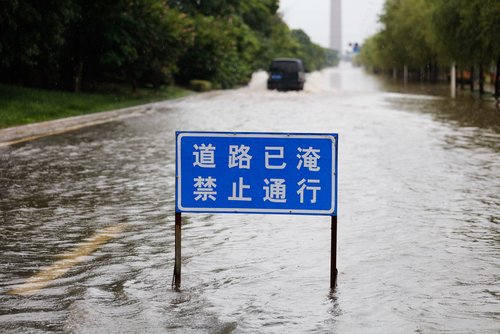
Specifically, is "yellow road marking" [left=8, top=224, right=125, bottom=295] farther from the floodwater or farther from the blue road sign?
the blue road sign

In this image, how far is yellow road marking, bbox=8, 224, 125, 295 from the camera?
20.2 ft

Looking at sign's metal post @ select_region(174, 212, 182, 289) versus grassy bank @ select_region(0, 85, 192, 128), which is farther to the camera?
grassy bank @ select_region(0, 85, 192, 128)

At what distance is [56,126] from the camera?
21.3 m

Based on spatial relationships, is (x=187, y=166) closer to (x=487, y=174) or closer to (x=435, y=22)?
(x=487, y=174)

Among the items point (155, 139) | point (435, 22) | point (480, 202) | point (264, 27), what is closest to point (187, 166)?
point (480, 202)

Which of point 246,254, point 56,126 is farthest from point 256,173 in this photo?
point 56,126

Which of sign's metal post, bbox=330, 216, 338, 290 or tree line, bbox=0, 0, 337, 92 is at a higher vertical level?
tree line, bbox=0, 0, 337, 92

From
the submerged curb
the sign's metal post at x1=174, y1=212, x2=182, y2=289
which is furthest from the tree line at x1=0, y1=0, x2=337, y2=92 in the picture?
the sign's metal post at x1=174, y1=212, x2=182, y2=289

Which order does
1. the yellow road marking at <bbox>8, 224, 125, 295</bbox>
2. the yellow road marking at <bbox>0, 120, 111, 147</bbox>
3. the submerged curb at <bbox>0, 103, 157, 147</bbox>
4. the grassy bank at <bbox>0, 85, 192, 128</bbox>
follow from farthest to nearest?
Result: the grassy bank at <bbox>0, 85, 192, 128</bbox>
the submerged curb at <bbox>0, 103, 157, 147</bbox>
the yellow road marking at <bbox>0, 120, 111, 147</bbox>
the yellow road marking at <bbox>8, 224, 125, 295</bbox>

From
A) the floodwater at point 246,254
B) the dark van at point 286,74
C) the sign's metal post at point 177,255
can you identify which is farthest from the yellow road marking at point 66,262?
the dark van at point 286,74

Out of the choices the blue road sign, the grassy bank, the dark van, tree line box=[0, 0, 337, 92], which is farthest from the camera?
the dark van

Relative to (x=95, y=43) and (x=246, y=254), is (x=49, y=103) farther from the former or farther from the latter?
(x=246, y=254)

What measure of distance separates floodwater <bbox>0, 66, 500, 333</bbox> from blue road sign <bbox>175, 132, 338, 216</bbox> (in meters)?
0.64

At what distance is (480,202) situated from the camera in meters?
10.2
